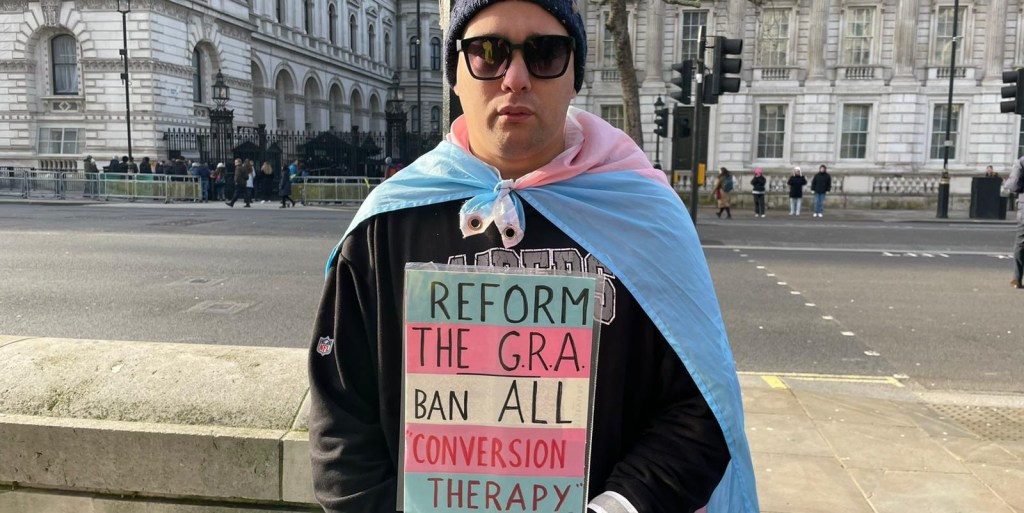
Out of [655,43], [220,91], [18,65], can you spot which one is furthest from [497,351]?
[18,65]

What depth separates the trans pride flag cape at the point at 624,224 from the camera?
62.4 inches

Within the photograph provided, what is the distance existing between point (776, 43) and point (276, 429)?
3413 centimetres

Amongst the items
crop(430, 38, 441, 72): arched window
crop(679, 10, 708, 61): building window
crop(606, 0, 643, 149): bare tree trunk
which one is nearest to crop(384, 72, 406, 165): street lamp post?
crop(679, 10, 708, 61): building window

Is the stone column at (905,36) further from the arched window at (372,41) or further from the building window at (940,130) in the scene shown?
the arched window at (372,41)

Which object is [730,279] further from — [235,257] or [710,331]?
[710,331]

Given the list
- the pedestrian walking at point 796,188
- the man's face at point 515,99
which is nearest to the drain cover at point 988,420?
the man's face at point 515,99

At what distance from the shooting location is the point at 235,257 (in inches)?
461

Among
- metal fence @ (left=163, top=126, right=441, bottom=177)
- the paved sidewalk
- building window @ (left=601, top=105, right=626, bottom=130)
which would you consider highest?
building window @ (left=601, top=105, right=626, bottom=130)

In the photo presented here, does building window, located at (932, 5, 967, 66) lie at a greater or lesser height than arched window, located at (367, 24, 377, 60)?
lesser

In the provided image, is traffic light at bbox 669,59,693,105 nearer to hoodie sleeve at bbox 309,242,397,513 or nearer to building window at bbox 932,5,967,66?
hoodie sleeve at bbox 309,242,397,513

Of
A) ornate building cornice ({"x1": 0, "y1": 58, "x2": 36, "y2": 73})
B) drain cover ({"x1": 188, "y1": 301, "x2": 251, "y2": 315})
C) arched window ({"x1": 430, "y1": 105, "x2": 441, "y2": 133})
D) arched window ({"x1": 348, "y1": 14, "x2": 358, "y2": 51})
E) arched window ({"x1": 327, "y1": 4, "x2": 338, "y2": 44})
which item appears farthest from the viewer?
arched window ({"x1": 430, "y1": 105, "x2": 441, "y2": 133})

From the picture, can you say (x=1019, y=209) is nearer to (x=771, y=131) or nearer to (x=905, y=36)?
(x=771, y=131)

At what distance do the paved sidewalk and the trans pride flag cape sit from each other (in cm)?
167

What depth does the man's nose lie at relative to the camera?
1542mm
